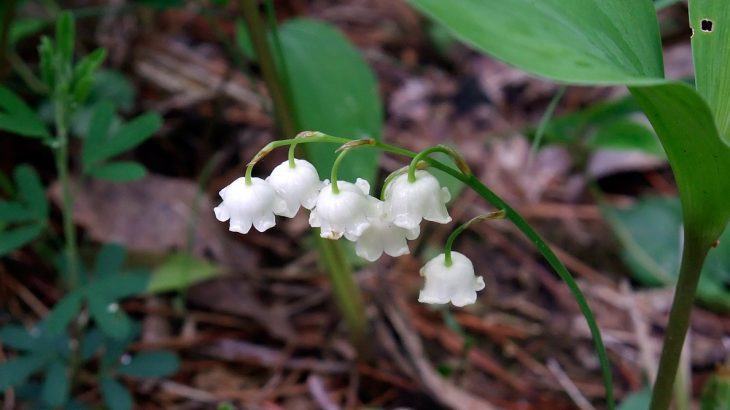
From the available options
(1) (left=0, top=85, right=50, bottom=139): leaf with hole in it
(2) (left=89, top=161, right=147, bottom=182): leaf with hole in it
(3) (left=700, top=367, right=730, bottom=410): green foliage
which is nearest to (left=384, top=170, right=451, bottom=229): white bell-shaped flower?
(2) (left=89, top=161, right=147, bottom=182): leaf with hole in it

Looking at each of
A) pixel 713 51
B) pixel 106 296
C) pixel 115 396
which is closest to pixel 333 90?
pixel 106 296

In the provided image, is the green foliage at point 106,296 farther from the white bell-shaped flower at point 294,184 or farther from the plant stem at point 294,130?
the white bell-shaped flower at point 294,184

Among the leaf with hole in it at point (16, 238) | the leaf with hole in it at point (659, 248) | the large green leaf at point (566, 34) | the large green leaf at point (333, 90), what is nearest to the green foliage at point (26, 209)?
the leaf with hole in it at point (16, 238)

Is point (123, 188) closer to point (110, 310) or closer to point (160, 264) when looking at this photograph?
point (160, 264)

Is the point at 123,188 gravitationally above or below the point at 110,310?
above

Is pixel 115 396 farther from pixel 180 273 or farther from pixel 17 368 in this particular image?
pixel 180 273

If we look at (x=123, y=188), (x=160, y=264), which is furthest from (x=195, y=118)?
(x=160, y=264)
